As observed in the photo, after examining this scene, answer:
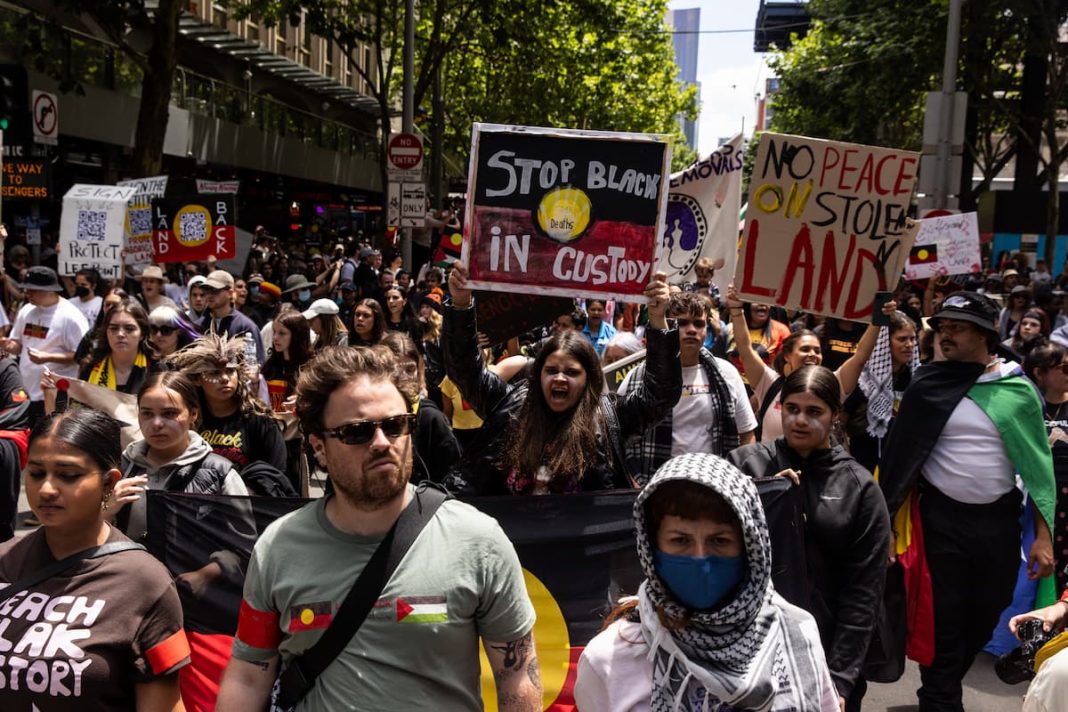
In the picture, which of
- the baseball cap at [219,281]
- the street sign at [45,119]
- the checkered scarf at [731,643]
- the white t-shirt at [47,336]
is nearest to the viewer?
the checkered scarf at [731,643]

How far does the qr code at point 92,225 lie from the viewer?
12172 millimetres

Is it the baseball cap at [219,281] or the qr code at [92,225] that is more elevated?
the qr code at [92,225]

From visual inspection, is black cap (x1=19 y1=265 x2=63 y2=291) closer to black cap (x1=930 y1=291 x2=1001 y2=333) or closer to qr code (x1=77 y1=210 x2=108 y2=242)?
qr code (x1=77 y1=210 x2=108 y2=242)

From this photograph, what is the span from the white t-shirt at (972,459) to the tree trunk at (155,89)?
1408cm

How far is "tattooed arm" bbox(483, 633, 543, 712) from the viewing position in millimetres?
2768

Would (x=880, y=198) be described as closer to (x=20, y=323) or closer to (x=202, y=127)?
(x=20, y=323)

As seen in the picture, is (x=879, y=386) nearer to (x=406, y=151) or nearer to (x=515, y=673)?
(x=515, y=673)

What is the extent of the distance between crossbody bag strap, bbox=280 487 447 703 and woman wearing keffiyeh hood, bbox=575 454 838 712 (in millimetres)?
475

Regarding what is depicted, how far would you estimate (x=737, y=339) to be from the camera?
6.80 metres

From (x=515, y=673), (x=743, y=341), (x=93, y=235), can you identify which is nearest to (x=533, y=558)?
(x=515, y=673)

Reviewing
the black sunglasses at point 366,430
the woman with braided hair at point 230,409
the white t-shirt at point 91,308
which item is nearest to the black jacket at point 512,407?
the woman with braided hair at point 230,409

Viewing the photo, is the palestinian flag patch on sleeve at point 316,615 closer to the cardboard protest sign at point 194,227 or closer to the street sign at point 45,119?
the cardboard protest sign at point 194,227

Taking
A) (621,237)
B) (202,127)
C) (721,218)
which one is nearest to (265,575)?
(621,237)

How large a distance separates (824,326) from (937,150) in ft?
29.8
